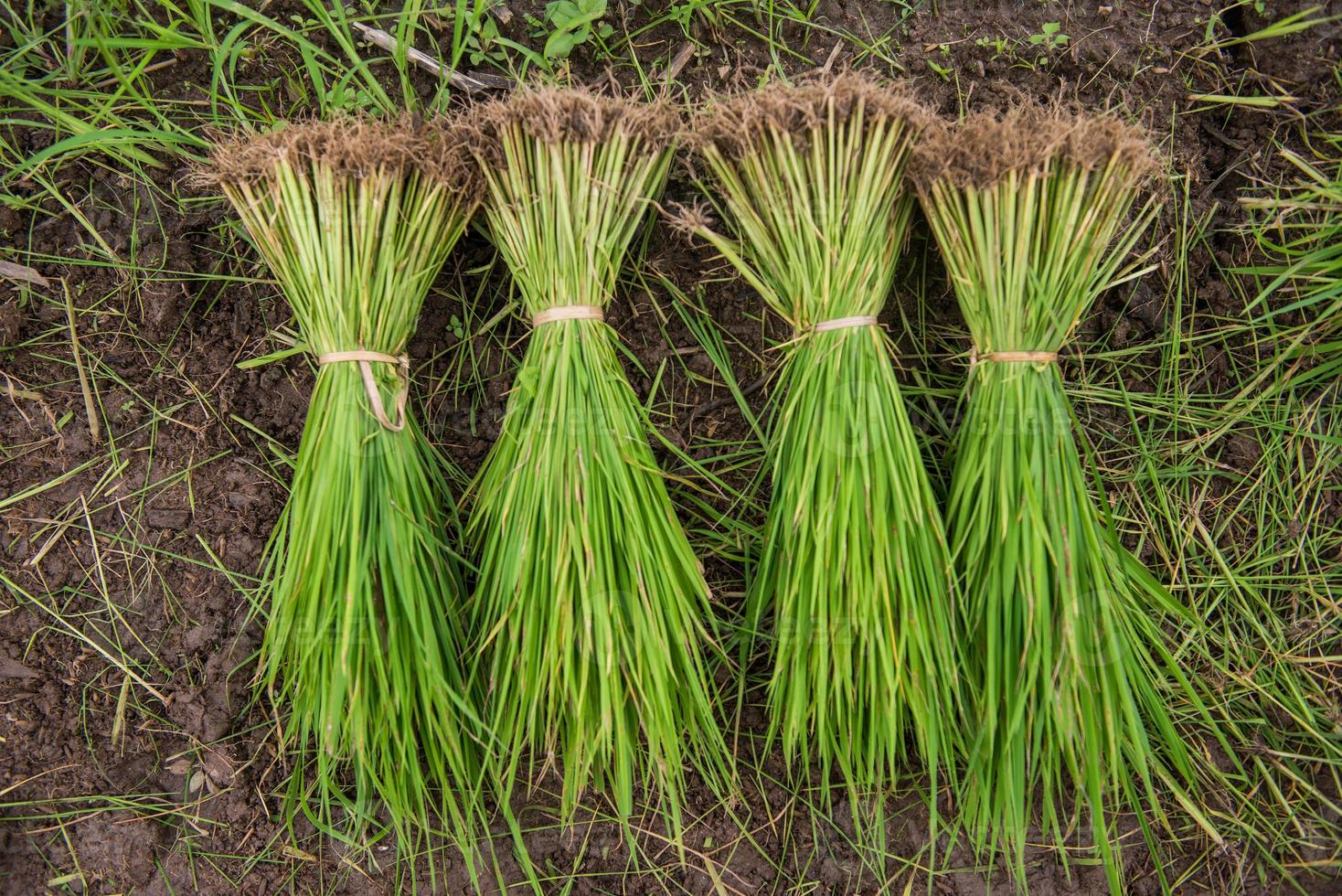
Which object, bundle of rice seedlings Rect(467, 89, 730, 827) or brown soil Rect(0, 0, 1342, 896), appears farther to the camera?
brown soil Rect(0, 0, 1342, 896)

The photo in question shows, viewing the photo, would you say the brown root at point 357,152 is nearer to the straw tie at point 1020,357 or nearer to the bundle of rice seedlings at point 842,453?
the bundle of rice seedlings at point 842,453

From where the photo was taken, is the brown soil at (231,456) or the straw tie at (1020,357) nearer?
the straw tie at (1020,357)

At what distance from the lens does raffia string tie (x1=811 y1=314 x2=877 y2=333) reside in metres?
1.46

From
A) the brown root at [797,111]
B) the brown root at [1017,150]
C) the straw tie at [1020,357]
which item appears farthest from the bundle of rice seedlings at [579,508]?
the straw tie at [1020,357]

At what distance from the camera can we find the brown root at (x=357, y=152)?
145cm


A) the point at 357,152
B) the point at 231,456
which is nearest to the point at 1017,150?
the point at 357,152

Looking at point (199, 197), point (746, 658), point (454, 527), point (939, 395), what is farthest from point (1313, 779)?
point (199, 197)

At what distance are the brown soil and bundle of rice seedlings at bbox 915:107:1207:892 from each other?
27 cm

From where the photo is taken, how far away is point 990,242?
56.5 inches

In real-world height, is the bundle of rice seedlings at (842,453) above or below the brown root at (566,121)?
below

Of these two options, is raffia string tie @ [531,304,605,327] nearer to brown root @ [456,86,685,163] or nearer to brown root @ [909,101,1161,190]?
brown root @ [456,86,685,163]

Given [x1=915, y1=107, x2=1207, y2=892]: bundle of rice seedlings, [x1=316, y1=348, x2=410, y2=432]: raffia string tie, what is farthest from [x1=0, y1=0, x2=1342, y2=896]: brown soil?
[x1=915, y1=107, x2=1207, y2=892]: bundle of rice seedlings

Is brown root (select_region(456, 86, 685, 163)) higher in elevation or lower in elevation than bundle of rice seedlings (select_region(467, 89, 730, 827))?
higher

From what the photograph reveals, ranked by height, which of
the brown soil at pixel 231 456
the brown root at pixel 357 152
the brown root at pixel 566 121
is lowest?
the brown soil at pixel 231 456
